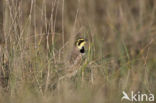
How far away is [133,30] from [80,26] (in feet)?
9.21

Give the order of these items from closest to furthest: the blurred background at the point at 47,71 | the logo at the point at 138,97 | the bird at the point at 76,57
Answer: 1. the blurred background at the point at 47,71
2. the logo at the point at 138,97
3. the bird at the point at 76,57

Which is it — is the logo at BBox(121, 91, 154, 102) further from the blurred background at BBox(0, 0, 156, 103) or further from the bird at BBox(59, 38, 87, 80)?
the bird at BBox(59, 38, 87, 80)

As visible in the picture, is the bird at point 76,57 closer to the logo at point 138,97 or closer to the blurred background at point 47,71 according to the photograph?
the blurred background at point 47,71

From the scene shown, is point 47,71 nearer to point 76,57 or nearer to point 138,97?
point 76,57

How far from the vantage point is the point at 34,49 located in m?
4.64

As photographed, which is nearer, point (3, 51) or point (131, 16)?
point (3, 51)

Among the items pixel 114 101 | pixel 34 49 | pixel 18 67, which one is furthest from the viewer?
pixel 34 49

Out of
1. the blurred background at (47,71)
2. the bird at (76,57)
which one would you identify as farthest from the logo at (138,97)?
the bird at (76,57)

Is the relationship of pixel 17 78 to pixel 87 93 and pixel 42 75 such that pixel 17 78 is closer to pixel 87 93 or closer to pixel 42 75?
pixel 42 75

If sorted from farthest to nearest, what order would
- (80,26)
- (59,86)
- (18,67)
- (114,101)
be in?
1. (80,26)
2. (18,67)
3. (59,86)
4. (114,101)

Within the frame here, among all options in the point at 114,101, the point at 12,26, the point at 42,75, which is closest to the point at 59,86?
the point at 42,75

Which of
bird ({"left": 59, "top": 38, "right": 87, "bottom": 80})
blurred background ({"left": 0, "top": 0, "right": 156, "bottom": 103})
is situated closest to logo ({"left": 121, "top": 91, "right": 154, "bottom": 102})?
blurred background ({"left": 0, "top": 0, "right": 156, "bottom": 103})

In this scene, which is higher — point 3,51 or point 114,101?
point 3,51

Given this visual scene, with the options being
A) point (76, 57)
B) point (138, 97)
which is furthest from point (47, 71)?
point (138, 97)
